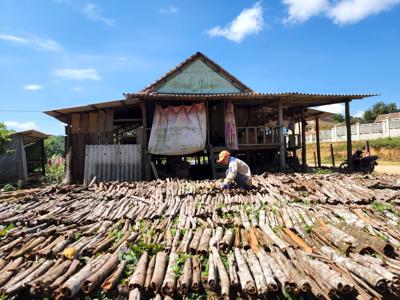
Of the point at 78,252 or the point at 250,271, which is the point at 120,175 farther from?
the point at 250,271

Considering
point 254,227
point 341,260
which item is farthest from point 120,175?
point 341,260

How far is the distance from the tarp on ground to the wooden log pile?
187 inches

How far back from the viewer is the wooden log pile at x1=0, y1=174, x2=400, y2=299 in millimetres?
3895

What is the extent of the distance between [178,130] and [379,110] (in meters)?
60.2

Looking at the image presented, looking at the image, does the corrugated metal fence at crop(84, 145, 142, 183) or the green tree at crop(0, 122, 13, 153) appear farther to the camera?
the green tree at crop(0, 122, 13, 153)

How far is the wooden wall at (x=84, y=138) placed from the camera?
1384 centimetres

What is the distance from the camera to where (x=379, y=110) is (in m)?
62.7

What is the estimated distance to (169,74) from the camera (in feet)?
55.9

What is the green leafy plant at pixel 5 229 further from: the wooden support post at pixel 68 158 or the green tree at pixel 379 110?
the green tree at pixel 379 110

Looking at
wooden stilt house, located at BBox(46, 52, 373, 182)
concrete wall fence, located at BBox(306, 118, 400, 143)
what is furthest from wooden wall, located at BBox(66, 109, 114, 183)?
concrete wall fence, located at BBox(306, 118, 400, 143)

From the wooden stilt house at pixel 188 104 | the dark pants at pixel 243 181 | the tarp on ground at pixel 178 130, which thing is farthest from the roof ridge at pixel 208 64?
the dark pants at pixel 243 181

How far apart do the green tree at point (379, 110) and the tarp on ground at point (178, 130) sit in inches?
2248

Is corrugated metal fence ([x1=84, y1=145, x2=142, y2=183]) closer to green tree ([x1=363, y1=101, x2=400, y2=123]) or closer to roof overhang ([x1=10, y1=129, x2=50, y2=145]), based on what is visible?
roof overhang ([x1=10, y1=129, x2=50, y2=145])

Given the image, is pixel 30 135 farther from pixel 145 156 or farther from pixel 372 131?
pixel 372 131
